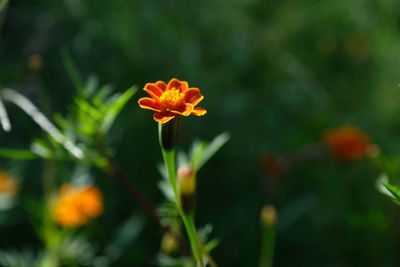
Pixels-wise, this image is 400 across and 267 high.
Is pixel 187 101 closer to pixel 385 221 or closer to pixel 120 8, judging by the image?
pixel 385 221

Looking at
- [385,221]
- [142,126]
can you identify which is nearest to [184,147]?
[142,126]

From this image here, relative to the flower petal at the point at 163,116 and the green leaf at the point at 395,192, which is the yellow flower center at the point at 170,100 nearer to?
the flower petal at the point at 163,116

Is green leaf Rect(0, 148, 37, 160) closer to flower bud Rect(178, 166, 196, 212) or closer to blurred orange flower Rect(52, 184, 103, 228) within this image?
flower bud Rect(178, 166, 196, 212)

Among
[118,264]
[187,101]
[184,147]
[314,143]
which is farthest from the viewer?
[184,147]

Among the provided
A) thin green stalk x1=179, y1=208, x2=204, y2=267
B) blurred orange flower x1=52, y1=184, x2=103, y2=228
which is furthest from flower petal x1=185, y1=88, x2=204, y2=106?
blurred orange flower x1=52, y1=184, x2=103, y2=228

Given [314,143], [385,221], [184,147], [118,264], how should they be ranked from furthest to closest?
[184,147] → [314,143] → [118,264] → [385,221]

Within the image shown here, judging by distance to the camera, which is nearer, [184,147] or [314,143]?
[314,143]

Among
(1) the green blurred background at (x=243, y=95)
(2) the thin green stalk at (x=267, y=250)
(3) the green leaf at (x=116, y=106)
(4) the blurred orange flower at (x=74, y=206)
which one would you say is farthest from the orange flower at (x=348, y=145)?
(3) the green leaf at (x=116, y=106)
